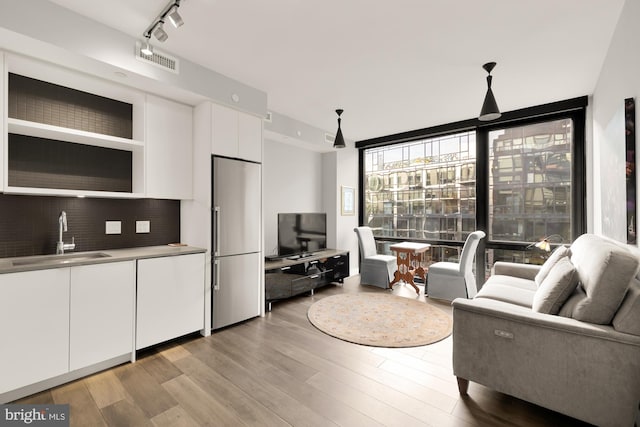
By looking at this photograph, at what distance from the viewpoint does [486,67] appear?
109 inches

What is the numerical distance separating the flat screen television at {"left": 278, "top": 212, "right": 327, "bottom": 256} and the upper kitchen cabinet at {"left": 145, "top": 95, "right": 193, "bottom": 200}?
1518 mm

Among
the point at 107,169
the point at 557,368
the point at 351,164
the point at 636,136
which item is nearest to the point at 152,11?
the point at 107,169

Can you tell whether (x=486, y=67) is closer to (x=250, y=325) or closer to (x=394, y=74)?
(x=394, y=74)

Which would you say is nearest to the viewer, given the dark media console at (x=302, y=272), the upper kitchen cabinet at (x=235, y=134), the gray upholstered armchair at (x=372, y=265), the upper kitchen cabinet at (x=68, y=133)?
the upper kitchen cabinet at (x=68, y=133)

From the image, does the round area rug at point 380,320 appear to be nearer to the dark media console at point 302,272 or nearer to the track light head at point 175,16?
the dark media console at point 302,272

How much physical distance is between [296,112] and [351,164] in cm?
188

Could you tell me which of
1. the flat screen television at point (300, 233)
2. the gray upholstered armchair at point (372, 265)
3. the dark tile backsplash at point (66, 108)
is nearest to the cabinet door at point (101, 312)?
the dark tile backsplash at point (66, 108)

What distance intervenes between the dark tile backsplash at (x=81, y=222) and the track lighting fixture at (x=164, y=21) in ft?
4.98

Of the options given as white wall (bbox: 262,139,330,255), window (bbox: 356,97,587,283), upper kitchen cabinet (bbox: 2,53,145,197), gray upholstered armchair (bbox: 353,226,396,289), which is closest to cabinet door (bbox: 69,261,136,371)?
upper kitchen cabinet (bbox: 2,53,145,197)

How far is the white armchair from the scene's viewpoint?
12.7ft

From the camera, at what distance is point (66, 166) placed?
2.54m

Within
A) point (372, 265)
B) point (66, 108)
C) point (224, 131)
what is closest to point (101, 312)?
point (66, 108)

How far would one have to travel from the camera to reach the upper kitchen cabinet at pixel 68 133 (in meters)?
2.24
